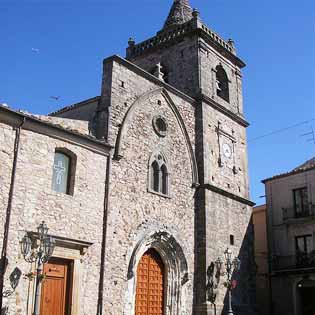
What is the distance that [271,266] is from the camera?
87.6ft

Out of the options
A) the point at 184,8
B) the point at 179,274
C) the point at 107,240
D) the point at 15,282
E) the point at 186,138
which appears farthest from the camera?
the point at 184,8

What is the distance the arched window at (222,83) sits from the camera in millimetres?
23844

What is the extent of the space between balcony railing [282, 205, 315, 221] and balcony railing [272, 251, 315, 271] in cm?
194

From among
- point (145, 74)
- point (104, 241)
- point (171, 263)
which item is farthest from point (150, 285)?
point (145, 74)

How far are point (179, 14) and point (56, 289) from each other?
15.5 metres

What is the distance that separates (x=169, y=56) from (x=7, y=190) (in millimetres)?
12228

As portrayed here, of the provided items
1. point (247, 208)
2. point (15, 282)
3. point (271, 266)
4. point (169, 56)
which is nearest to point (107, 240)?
point (15, 282)

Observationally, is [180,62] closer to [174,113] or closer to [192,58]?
[192,58]

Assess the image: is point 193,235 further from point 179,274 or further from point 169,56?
point 169,56

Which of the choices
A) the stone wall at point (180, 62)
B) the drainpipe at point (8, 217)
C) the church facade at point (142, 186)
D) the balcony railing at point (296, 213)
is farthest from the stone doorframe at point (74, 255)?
the balcony railing at point (296, 213)

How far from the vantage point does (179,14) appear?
24.8m

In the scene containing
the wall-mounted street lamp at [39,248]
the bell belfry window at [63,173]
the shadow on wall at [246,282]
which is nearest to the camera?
the wall-mounted street lamp at [39,248]

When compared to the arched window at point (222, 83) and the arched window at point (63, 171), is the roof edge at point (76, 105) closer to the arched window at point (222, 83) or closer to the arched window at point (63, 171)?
the arched window at point (63, 171)

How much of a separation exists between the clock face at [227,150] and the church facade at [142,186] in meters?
0.09
